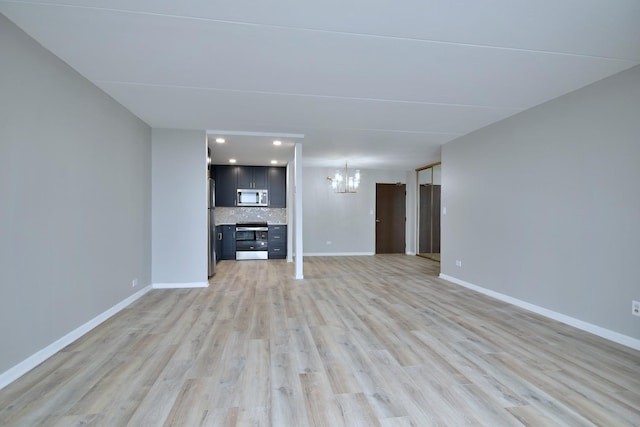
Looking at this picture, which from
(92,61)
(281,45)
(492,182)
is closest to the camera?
(281,45)

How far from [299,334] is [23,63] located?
10.0 feet

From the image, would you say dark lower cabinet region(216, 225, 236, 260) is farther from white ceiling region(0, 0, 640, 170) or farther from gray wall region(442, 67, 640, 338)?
gray wall region(442, 67, 640, 338)

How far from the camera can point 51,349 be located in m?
2.48

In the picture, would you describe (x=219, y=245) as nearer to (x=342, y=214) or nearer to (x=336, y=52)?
(x=342, y=214)

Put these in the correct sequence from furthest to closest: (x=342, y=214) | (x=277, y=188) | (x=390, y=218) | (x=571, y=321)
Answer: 1. (x=390, y=218)
2. (x=342, y=214)
3. (x=277, y=188)
4. (x=571, y=321)

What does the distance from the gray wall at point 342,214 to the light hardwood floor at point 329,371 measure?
4738mm

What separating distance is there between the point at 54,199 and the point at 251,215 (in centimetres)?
573

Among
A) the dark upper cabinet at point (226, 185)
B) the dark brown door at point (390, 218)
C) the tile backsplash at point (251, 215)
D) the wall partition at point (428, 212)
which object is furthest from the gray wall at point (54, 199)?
the wall partition at point (428, 212)

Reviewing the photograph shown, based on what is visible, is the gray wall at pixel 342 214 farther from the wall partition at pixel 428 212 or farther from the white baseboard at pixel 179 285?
the white baseboard at pixel 179 285

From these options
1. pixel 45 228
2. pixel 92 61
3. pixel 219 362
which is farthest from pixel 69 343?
pixel 92 61

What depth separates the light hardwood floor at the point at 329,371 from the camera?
1774mm

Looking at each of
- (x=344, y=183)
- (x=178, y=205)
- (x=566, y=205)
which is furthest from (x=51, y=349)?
(x=344, y=183)

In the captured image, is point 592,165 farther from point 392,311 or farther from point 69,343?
point 69,343

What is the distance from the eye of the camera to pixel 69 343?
2.70 metres
